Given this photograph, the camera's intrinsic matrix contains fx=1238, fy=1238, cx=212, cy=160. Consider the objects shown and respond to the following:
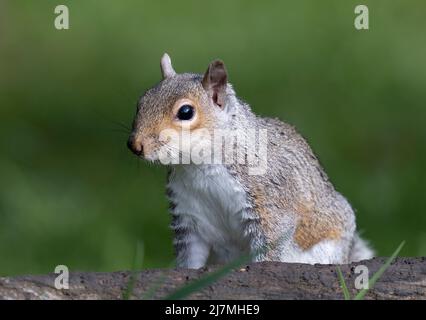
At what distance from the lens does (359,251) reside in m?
7.76

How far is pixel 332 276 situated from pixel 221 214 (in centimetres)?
145

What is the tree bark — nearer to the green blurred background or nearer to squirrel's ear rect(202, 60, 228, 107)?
squirrel's ear rect(202, 60, 228, 107)

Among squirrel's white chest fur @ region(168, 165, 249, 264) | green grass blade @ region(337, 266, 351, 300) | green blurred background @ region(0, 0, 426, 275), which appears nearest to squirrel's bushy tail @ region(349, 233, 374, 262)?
squirrel's white chest fur @ region(168, 165, 249, 264)

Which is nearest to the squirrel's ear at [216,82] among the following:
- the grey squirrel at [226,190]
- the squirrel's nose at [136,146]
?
the grey squirrel at [226,190]

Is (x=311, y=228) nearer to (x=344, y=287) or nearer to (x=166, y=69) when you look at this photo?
(x=166, y=69)

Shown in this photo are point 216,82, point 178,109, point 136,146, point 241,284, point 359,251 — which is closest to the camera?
point 241,284

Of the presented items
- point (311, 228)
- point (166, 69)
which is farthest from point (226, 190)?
point (166, 69)

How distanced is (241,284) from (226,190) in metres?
1.51

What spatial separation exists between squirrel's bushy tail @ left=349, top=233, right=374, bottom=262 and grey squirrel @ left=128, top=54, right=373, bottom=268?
21.5 inches

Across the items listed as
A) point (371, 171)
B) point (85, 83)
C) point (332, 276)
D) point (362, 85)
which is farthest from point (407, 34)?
point (332, 276)

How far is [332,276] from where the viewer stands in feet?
17.6

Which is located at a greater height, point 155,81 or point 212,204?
point 155,81

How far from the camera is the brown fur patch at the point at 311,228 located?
22.8ft

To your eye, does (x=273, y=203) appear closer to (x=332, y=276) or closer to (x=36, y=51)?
(x=332, y=276)
